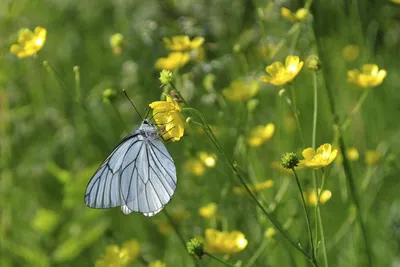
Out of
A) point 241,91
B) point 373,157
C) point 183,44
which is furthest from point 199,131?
point 373,157

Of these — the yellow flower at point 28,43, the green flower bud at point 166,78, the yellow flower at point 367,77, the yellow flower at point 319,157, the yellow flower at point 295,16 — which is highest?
the yellow flower at point 28,43

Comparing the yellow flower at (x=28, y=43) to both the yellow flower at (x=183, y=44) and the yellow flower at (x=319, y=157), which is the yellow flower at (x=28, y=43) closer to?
the yellow flower at (x=183, y=44)

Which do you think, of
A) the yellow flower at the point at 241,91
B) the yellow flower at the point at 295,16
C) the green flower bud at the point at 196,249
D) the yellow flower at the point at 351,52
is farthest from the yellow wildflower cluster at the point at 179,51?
the yellow flower at the point at 351,52

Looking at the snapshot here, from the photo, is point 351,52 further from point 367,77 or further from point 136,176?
point 136,176

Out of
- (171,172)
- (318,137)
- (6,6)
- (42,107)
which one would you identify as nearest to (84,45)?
(42,107)

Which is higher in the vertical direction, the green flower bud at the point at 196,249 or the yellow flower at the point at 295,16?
the yellow flower at the point at 295,16

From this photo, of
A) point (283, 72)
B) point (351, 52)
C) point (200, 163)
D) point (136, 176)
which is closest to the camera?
point (283, 72)

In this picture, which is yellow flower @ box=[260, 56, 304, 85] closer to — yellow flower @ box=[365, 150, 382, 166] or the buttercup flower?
the buttercup flower
